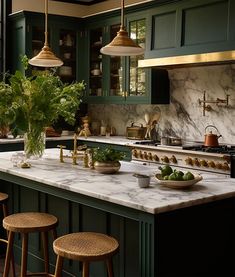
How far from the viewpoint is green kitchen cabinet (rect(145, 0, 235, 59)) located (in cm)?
470

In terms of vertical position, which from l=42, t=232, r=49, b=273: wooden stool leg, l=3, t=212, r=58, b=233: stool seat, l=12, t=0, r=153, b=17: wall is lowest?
l=42, t=232, r=49, b=273: wooden stool leg

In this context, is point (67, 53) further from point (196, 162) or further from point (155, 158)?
point (196, 162)

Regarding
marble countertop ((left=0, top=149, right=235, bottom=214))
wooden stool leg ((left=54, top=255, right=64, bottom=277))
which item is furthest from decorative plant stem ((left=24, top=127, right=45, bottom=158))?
wooden stool leg ((left=54, top=255, right=64, bottom=277))

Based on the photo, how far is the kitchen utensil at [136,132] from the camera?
602 centimetres

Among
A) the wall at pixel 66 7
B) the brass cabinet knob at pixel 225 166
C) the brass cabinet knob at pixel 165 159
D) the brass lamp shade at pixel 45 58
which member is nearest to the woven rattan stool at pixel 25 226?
the brass lamp shade at pixel 45 58

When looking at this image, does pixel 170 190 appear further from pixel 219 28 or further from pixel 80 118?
pixel 80 118

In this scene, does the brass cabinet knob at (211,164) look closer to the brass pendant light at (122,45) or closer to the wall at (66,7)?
the brass pendant light at (122,45)

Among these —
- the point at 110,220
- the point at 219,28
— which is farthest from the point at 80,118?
the point at 110,220

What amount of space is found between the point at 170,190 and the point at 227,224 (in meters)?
0.43

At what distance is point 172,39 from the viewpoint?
5312mm

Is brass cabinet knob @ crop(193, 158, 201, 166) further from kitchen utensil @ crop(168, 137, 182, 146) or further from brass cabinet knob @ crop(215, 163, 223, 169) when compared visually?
kitchen utensil @ crop(168, 137, 182, 146)

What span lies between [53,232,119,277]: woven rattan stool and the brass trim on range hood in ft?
8.46

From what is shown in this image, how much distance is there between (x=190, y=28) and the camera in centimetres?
510

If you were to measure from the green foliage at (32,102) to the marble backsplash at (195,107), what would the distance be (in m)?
2.08
